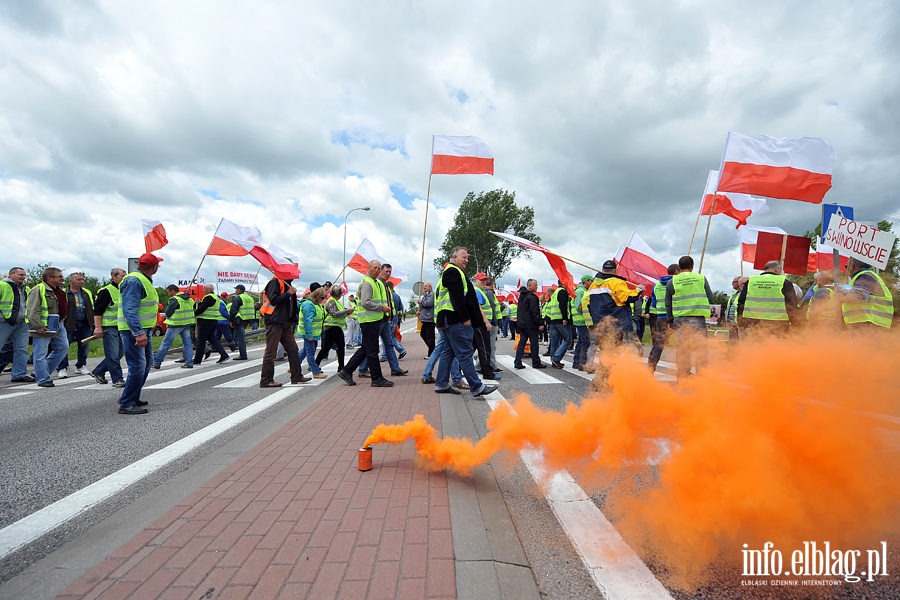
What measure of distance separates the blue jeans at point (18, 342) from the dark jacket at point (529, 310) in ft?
30.7

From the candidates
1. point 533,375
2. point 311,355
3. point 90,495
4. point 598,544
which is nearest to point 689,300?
point 533,375

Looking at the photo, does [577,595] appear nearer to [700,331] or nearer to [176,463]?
[176,463]

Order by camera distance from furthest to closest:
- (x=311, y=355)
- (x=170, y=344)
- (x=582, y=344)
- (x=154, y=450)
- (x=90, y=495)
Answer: (x=170, y=344) → (x=582, y=344) → (x=311, y=355) → (x=154, y=450) → (x=90, y=495)

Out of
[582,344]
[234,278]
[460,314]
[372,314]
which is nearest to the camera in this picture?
[460,314]

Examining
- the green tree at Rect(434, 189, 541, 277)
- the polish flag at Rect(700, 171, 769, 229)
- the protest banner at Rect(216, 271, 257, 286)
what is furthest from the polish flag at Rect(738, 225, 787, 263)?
the green tree at Rect(434, 189, 541, 277)

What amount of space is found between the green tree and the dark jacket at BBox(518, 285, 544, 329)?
49.4 metres

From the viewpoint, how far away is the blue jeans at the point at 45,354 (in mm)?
8227

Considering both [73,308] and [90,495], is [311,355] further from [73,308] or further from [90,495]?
[90,495]

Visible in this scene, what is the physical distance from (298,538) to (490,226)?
5931 centimetres

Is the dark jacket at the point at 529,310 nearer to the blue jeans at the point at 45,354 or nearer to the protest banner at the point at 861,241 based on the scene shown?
the protest banner at the point at 861,241

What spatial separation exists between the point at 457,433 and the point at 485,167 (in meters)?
10.3

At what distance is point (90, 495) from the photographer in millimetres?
3256

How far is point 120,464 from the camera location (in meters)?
3.96

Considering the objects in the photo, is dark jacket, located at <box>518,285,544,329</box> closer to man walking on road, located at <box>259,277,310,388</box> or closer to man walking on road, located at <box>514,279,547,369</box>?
man walking on road, located at <box>514,279,547,369</box>
